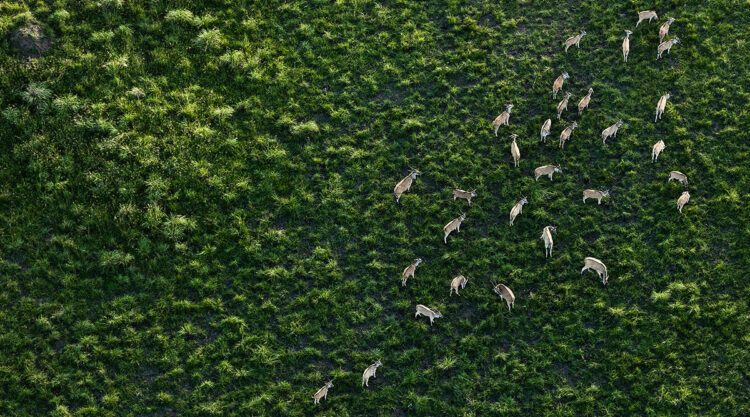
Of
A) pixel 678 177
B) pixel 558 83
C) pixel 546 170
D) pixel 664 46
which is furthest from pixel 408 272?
pixel 664 46

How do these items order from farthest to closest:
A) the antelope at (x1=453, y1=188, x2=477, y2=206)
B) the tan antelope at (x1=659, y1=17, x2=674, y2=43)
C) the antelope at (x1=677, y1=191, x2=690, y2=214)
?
the tan antelope at (x1=659, y1=17, x2=674, y2=43) → the antelope at (x1=453, y1=188, x2=477, y2=206) → the antelope at (x1=677, y1=191, x2=690, y2=214)

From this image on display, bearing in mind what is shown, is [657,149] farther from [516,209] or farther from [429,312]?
[429,312]

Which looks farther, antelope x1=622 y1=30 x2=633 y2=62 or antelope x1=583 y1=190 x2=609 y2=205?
antelope x1=622 y1=30 x2=633 y2=62

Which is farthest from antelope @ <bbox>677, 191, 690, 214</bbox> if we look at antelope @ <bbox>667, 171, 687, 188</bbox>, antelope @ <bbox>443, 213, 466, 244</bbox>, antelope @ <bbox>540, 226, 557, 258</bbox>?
antelope @ <bbox>443, 213, 466, 244</bbox>

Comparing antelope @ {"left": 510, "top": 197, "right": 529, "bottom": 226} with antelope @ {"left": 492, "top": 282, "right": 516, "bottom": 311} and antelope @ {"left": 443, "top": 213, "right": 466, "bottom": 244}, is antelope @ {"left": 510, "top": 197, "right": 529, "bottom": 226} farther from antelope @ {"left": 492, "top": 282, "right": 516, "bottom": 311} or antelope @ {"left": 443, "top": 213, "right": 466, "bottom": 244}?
antelope @ {"left": 492, "top": 282, "right": 516, "bottom": 311}

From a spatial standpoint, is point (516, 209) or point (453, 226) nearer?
point (453, 226)

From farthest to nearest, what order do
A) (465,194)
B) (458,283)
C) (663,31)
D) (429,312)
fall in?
(663,31), (465,194), (458,283), (429,312)

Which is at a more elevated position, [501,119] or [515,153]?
[501,119]
